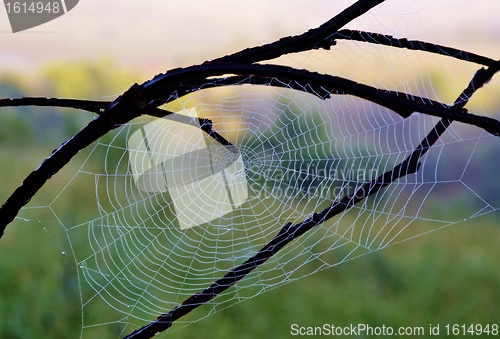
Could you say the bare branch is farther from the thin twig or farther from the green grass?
the green grass

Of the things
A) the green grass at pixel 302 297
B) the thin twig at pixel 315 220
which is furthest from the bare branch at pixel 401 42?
the green grass at pixel 302 297

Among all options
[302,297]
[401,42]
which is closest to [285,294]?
[302,297]

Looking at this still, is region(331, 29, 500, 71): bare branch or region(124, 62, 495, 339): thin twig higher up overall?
region(331, 29, 500, 71): bare branch

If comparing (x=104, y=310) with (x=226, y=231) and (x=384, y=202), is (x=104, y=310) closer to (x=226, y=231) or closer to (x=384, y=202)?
(x=226, y=231)

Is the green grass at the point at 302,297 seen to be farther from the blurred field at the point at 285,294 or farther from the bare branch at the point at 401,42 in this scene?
the bare branch at the point at 401,42

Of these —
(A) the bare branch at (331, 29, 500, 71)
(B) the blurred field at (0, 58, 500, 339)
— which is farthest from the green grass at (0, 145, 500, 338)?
(A) the bare branch at (331, 29, 500, 71)

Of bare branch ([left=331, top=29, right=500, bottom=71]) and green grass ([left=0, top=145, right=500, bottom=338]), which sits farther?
green grass ([left=0, top=145, right=500, bottom=338])

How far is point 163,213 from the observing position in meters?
0.62

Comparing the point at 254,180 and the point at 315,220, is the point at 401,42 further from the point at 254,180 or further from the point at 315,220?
the point at 254,180

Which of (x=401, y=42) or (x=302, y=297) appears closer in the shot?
(x=401, y=42)

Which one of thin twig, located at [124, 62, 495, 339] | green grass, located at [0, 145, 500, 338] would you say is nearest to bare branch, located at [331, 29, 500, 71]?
thin twig, located at [124, 62, 495, 339]

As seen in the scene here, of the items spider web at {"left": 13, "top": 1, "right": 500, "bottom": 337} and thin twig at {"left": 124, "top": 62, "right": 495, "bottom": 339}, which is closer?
thin twig at {"left": 124, "top": 62, "right": 495, "bottom": 339}

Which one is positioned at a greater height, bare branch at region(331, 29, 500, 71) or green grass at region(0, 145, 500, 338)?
bare branch at region(331, 29, 500, 71)

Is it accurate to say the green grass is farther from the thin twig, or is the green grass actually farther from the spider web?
the thin twig
